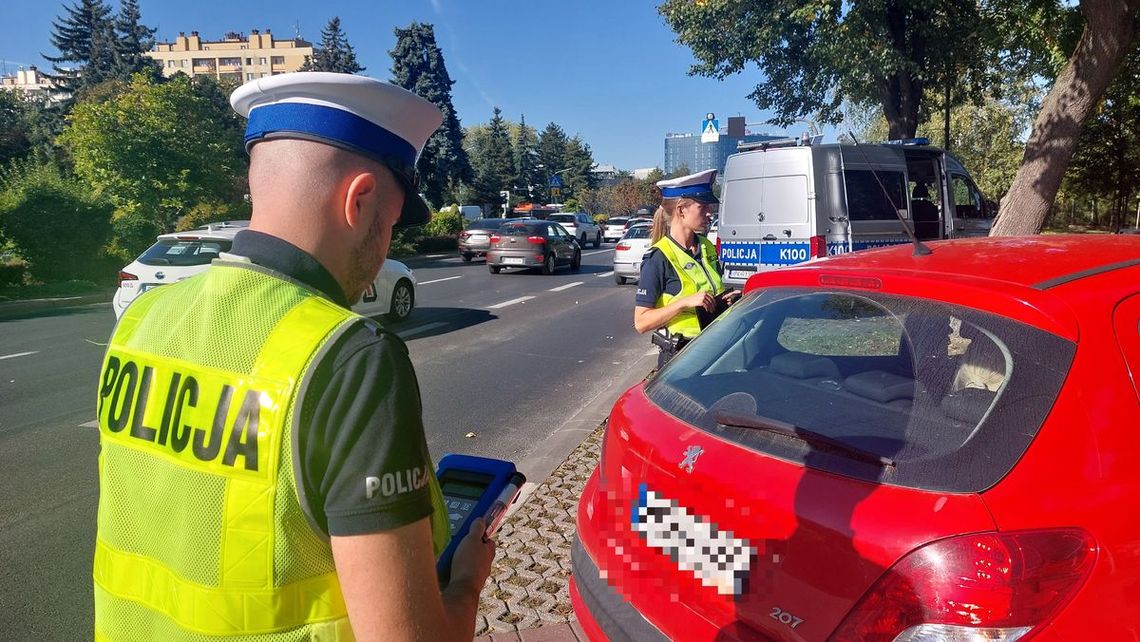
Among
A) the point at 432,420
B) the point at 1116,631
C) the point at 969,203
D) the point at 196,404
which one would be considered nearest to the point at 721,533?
the point at 1116,631

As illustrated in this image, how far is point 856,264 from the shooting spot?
8.21 ft

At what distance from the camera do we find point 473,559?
4.12 ft

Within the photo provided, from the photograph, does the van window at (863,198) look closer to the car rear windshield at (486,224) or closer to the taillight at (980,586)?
the taillight at (980,586)

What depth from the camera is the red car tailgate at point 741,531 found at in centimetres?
169

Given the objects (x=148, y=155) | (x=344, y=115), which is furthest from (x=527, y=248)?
(x=344, y=115)

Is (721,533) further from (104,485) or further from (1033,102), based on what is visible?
(1033,102)

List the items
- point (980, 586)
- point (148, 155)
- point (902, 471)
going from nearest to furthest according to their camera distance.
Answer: point (980, 586) → point (902, 471) → point (148, 155)

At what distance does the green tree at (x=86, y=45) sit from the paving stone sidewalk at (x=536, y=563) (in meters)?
69.6

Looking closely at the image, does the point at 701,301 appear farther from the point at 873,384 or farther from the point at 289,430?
the point at 289,430

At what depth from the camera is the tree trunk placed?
6.72 meters

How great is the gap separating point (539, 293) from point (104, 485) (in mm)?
15552

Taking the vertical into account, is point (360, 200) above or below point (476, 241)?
below

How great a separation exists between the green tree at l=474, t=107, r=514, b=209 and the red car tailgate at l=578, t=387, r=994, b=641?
57.9 metres

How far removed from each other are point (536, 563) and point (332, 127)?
2.88m
